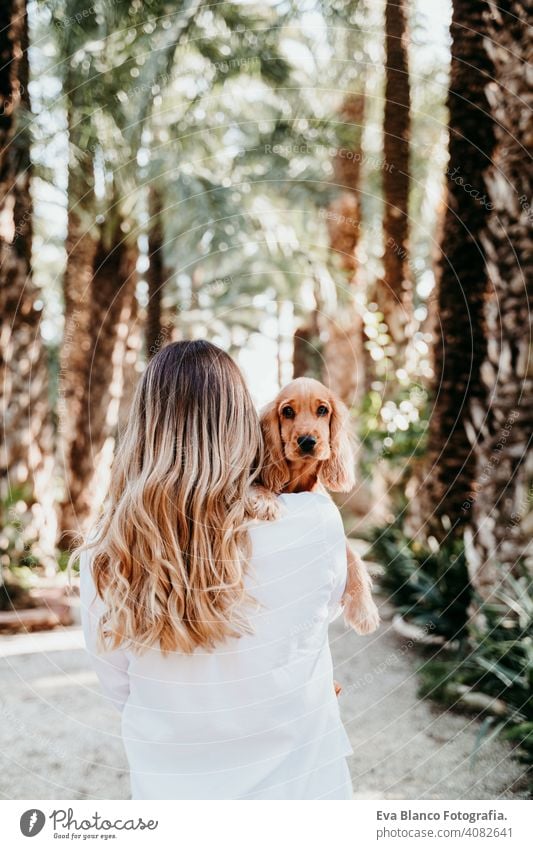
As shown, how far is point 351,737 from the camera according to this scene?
4996mm

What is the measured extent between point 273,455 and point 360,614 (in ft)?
2.28

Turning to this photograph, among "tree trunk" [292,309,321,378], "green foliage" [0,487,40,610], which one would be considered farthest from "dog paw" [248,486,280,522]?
"tree trunk" [292,309,321,378]

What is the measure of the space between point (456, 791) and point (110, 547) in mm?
Answer: 3045

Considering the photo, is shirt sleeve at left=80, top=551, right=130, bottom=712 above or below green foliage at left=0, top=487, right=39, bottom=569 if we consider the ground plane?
above

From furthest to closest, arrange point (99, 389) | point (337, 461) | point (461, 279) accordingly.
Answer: point (99, 389), point (461, 279), point (337, 461)

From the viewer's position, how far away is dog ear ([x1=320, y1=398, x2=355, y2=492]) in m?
3.04

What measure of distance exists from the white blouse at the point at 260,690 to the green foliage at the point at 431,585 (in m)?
3.69

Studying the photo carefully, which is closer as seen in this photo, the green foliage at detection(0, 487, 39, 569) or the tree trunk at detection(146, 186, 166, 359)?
the green foliage at detection(0, 487, 39, 569)

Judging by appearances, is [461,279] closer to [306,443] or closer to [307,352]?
[306,443]

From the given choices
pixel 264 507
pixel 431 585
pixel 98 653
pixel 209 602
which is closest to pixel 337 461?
pixel 264 507

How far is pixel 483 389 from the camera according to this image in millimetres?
5844

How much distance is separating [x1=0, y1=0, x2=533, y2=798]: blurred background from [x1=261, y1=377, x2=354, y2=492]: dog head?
577 mm

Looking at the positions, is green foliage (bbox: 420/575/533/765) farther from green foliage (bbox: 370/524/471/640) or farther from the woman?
the woman
